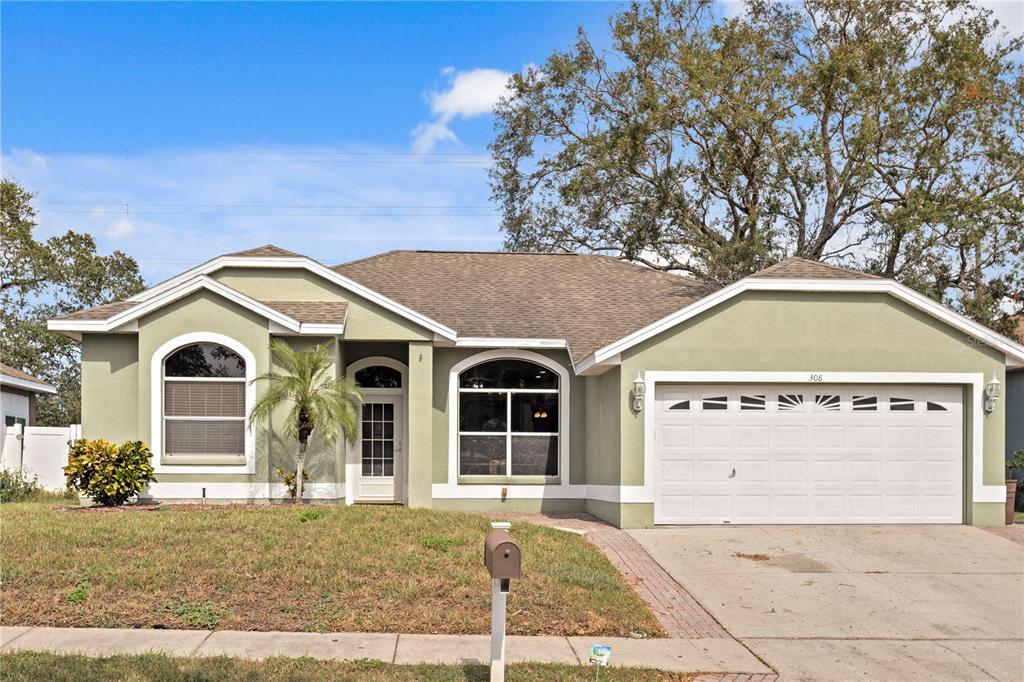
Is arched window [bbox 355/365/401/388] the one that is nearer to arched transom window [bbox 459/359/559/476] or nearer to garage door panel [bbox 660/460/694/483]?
arched transom window [bbox 459/359/559/476]

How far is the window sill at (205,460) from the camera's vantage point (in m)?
15.7

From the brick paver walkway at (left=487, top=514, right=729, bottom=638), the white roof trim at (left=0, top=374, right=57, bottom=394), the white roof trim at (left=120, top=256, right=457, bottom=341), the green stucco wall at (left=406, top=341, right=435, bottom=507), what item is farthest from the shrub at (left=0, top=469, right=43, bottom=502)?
the brick paver walkway at (left=487, top=514, right=729, bottom=638)

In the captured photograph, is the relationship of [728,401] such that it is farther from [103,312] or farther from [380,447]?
[103,312]

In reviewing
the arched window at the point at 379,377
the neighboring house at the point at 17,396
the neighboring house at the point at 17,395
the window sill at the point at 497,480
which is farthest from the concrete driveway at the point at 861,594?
the neighboring house at the point at 17,395

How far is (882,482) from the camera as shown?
51.5 feet

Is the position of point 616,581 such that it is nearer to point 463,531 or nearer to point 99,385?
point 463,531

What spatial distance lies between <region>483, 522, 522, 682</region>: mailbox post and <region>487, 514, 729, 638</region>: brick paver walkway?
2491mm

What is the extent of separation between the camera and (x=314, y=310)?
16.8 meters

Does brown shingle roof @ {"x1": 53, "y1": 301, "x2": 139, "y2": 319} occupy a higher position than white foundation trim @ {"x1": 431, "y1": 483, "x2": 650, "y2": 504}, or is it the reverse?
brown shingle roof @ {"x1": 53, "y1": 301, "x2": 139, "y2": 319}

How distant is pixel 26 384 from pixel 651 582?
20461 mm

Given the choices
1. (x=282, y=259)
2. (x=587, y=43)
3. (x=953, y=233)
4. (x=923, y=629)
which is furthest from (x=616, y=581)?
(x=587, y=43)

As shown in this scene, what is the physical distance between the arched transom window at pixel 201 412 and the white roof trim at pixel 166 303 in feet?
2.73

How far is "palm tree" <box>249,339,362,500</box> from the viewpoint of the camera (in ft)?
50.9

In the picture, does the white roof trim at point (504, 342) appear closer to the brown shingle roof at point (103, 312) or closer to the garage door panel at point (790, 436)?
the garage door panel at point (790, 436)
